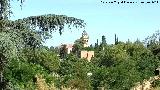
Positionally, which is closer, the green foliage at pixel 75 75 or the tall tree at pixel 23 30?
the tall tree at pixel 23 30

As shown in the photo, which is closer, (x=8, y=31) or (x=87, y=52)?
(x=8, y=31)

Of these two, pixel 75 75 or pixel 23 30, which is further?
pixel 75 75

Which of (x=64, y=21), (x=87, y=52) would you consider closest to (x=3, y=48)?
(x=64, y=21)

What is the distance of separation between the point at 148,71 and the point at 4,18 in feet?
110

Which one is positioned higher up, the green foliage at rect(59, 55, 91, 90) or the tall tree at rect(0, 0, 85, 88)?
the tall tree at rect(0, 0, 85, 88)

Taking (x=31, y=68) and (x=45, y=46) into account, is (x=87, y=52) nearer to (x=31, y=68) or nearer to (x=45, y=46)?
(x=31, y=68)

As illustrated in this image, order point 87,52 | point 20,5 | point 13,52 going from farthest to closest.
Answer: point 87,52
point 20,5
point 13,52

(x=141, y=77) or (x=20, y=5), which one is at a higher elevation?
(x=20, y=5)

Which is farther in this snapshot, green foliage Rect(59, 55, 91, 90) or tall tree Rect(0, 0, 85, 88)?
green foliage Rect(59, 55, 91, 90)

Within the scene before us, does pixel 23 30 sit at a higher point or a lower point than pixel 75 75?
higher

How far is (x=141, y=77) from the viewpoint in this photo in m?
36.8

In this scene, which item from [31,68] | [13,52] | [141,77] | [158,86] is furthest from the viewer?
[141,77]

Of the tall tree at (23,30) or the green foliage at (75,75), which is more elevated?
the tall tree at (23,30)

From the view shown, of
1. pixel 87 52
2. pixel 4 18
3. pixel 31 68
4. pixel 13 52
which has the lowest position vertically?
pixel 87 52
